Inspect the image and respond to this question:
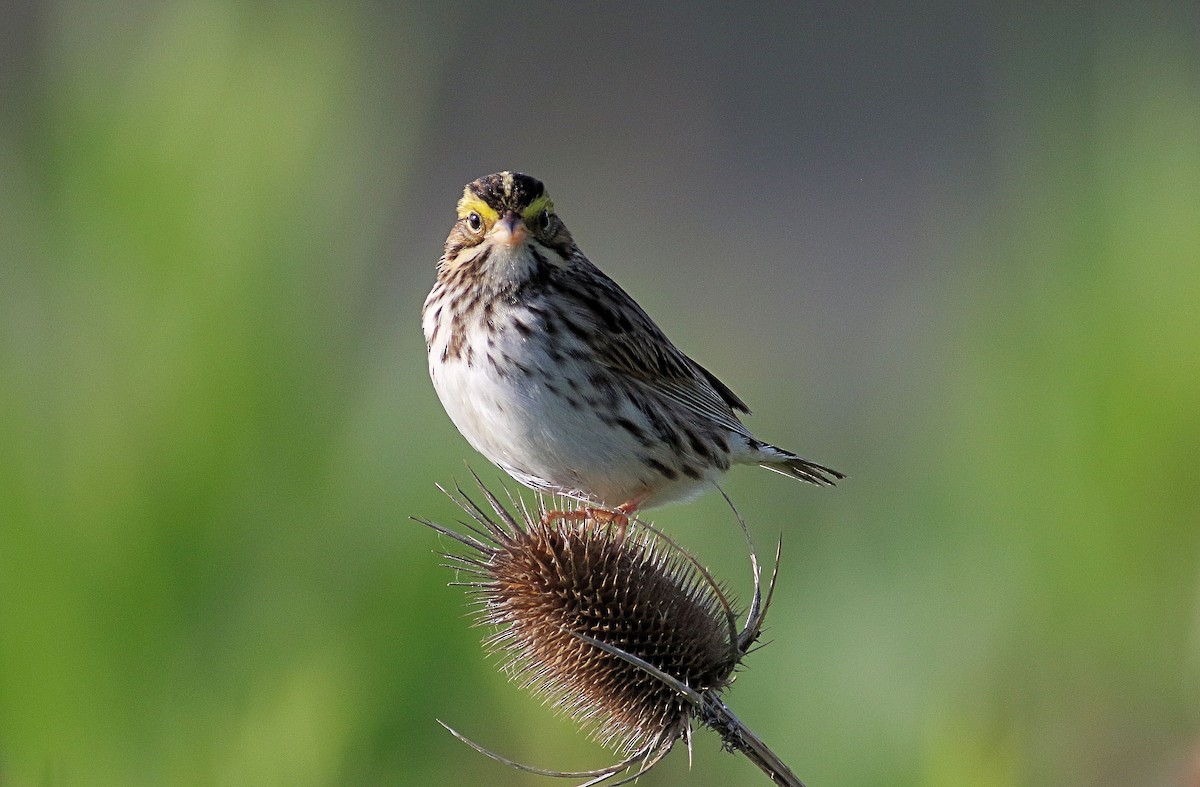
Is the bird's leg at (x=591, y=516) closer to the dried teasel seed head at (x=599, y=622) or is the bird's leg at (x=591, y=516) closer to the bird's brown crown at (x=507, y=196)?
the dried teasel seed head at (x=599, y=622)

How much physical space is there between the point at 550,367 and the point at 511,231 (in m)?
0.40

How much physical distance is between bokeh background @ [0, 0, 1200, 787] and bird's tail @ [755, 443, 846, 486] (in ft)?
0.74

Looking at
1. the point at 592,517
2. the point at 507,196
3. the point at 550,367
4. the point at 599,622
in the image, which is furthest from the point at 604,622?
the point at 507,196

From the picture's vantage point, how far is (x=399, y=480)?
210 inches

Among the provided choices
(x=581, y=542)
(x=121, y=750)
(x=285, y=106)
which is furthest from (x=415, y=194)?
(x=581, y=542)

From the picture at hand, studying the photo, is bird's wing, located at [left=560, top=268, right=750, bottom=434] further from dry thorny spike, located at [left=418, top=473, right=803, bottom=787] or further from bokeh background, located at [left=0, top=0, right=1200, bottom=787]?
dry thorny spike, located at [left=418, top=473, right=803, bottom=787]

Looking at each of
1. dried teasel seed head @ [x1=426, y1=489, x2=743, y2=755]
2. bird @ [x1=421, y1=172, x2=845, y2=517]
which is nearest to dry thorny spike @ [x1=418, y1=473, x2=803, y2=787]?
dried teasel seed head @ [x1=426, y1=489, x2=743, y2=755]

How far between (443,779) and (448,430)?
109cm

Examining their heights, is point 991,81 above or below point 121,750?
above

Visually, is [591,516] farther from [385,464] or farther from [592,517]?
[385,464]

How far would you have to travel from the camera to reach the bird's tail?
5.71 m

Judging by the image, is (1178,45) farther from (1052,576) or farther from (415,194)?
(415,194)

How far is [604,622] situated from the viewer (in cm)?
405

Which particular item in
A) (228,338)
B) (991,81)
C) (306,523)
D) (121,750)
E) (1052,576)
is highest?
(991,81)
